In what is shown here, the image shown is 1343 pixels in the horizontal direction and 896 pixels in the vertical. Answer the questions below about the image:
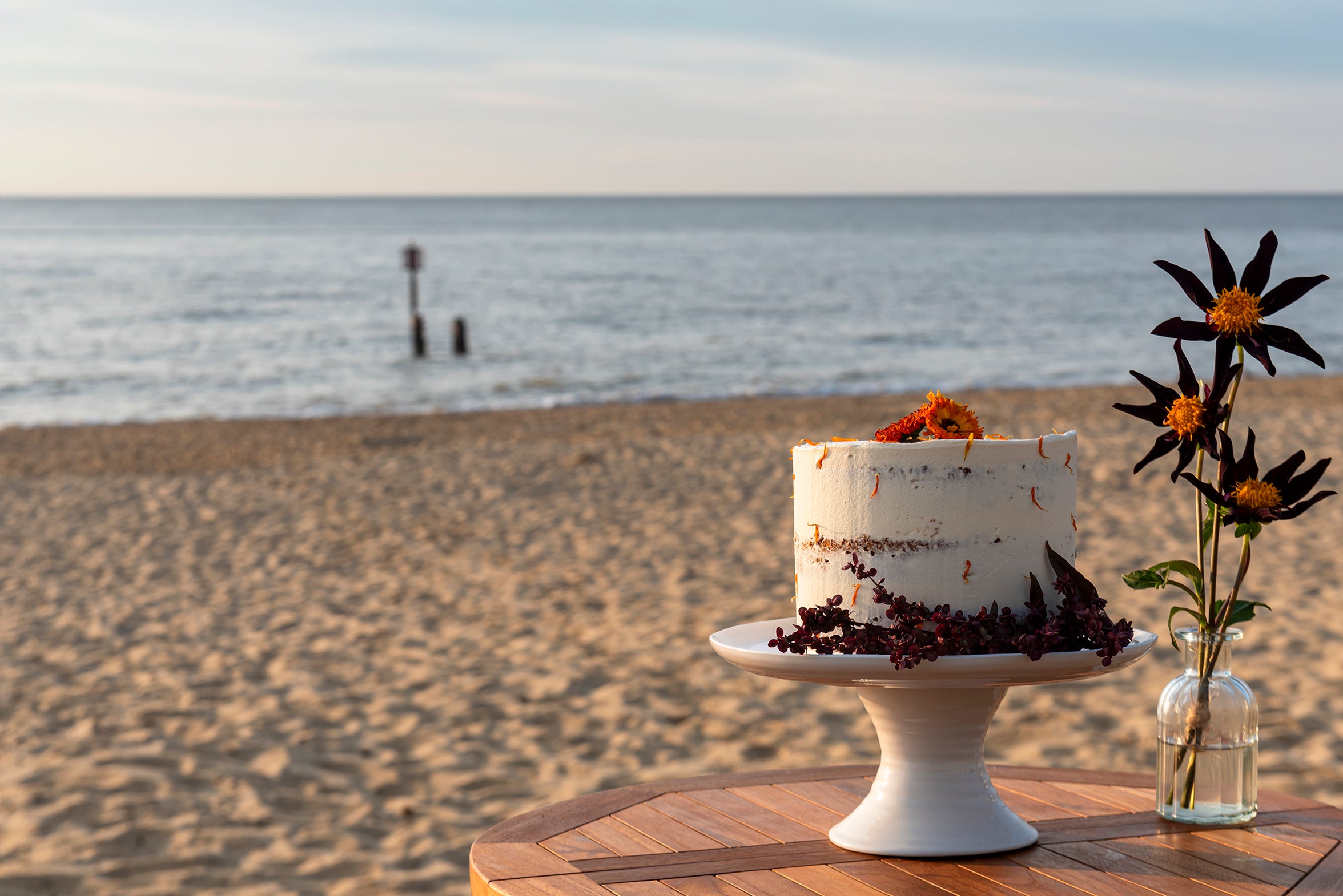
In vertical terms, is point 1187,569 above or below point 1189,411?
below

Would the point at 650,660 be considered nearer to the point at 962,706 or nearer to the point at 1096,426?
the point at 962,706

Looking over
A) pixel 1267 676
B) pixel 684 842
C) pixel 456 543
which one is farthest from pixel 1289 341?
pixel 456 543

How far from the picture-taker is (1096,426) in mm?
11633

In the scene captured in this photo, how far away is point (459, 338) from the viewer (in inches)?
895

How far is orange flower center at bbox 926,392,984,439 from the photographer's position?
67.2 inches

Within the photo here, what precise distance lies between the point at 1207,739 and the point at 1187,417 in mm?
528

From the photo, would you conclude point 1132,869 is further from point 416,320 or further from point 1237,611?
point 416,320

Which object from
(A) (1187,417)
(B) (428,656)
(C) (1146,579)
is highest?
(A) (1187,417)

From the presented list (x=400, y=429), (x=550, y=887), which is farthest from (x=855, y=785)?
(x=400, y=429)

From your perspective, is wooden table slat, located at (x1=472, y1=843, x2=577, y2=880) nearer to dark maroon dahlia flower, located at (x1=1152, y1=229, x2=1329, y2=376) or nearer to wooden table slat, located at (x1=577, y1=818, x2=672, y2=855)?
wooden table slat, located at (x1=577, y1=818, x2=672, y2=855)

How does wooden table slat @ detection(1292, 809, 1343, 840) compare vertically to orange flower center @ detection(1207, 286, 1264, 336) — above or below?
below

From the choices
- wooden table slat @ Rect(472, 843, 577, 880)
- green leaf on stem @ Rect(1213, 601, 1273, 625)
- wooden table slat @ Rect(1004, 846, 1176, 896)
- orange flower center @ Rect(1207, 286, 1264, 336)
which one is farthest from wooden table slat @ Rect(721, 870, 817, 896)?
orange flower center @ Rect(1207, 286, 1264, 336)

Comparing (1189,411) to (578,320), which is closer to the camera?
(1189,411)

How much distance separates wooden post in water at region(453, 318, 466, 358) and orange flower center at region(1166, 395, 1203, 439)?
21397 millimetres
